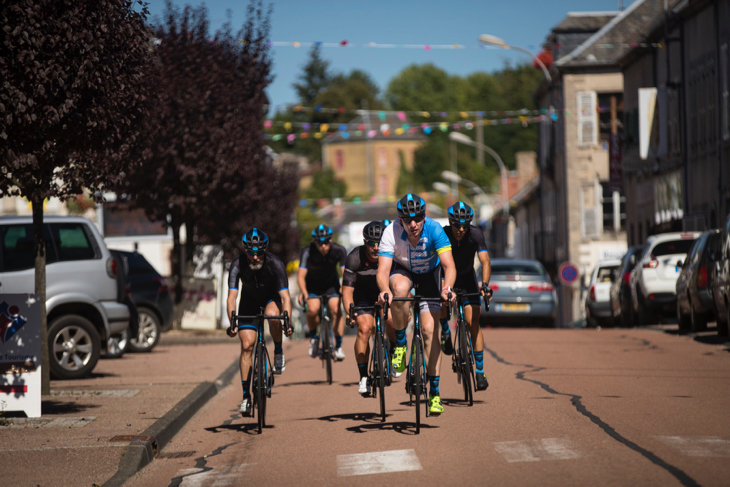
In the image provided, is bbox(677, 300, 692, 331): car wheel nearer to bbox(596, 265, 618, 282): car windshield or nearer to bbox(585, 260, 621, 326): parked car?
bbox(585, 260, 621, 326): parked car

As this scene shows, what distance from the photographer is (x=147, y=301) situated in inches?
776

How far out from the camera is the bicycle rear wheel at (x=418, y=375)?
28.4ft

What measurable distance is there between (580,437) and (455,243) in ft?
10.8

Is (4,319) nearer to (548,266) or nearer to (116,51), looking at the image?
(116,51)

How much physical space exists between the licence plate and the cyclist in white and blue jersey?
1480 cm

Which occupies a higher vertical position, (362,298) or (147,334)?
(362,298)

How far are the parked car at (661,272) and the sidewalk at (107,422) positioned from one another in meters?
9.19

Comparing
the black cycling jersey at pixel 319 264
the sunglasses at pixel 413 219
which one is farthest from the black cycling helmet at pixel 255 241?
the black cycling jersey at pixel 319 264

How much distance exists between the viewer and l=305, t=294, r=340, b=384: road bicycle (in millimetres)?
13742

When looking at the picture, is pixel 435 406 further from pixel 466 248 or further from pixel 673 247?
pixel 673 247

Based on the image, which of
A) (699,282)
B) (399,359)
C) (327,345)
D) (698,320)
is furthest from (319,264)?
(698,320)

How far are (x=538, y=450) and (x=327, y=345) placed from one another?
21.1 feet

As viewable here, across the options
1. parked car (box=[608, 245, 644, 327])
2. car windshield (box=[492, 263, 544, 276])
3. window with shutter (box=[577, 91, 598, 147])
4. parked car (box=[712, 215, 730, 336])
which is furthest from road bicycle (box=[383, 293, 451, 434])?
window with shutter (box=[577, 91, 598, 147])

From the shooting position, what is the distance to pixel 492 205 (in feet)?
271
